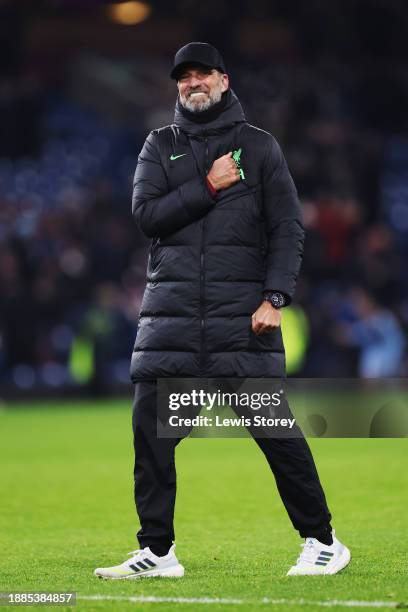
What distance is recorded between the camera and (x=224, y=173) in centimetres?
625

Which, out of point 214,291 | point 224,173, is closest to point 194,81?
point 224,173

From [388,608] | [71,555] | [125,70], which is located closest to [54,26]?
[125,70]

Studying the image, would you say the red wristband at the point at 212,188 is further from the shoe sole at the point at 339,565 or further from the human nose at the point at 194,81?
the shoe sole at the point at 339,565

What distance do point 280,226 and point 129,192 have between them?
1859cm

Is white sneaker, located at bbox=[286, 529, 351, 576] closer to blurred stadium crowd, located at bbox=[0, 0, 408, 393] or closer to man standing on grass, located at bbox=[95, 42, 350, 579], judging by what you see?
man standing on grass, located at bbox=[95, 42, 350, 579]

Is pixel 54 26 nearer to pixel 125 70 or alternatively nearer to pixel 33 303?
pixel 125 70

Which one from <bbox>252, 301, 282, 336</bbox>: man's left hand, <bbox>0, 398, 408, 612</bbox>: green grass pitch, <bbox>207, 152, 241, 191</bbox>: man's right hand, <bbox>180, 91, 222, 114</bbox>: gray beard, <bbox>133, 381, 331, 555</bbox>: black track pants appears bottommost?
<bbox>0, 398, 408, 612</bbox>: green grass pitch

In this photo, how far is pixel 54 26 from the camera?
28719 millimetres

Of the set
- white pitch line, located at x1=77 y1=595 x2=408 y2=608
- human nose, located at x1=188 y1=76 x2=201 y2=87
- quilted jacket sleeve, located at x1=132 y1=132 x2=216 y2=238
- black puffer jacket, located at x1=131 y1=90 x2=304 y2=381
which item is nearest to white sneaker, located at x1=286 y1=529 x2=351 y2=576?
white pitch line, located at x1=77 y1=595 x2=408 y2=608

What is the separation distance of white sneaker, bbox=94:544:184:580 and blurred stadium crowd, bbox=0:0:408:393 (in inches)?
564

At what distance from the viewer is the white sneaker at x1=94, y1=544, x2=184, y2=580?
628 centimetres

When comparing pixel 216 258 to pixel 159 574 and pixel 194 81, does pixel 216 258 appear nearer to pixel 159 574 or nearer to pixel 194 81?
pixel 194 81

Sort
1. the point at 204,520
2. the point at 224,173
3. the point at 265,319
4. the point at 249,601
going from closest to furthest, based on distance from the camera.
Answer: the point at 249,601, the point at 265,319, the point at 224,173, the point at 204,520

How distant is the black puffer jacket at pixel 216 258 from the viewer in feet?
20.4
